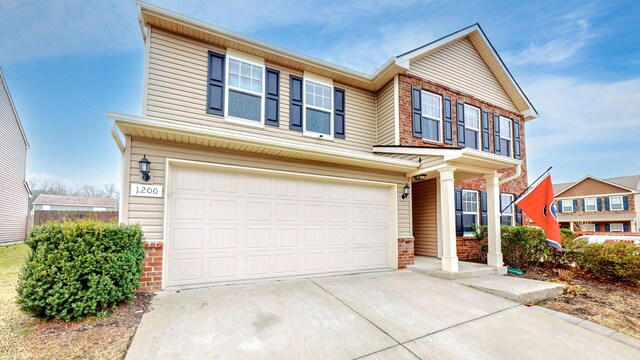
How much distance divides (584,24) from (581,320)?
11.3 meters

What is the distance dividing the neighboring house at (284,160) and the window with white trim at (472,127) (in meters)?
0.38

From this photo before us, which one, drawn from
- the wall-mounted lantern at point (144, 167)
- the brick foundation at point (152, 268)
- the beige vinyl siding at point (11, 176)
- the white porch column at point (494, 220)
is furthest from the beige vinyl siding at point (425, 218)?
the beige vinyl siding at point (11, 176)

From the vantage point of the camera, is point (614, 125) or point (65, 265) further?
point (614, 125)

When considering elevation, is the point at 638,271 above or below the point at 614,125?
below

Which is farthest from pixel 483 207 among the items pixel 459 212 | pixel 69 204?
pixel 69 204

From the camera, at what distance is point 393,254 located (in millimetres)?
7168

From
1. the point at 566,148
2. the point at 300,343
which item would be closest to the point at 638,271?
the point at 300,343

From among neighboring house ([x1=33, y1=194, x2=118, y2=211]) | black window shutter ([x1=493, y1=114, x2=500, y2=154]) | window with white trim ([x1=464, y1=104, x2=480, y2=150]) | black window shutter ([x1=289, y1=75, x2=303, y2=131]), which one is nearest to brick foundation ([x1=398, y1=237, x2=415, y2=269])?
black window shutter ([x1=289, y1=75, x2=303, y2=131])

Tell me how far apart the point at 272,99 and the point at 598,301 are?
776cm

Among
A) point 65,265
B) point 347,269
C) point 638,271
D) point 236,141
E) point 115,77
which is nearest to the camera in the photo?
point 65,265

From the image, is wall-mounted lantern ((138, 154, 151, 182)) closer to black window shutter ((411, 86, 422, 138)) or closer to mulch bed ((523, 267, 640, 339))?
black window shutter ((411, 86, 422, 138))

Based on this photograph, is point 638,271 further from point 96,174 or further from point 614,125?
point 96,174

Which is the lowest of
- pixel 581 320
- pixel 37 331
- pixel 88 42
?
pixel 581 320

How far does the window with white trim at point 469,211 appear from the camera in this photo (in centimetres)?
940
